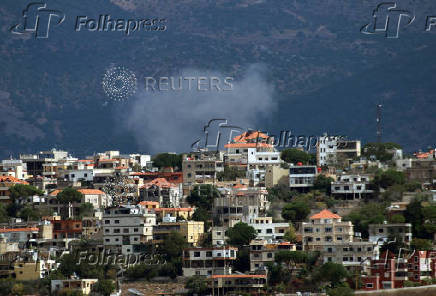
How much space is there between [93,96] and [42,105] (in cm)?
457

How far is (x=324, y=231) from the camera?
286 ft

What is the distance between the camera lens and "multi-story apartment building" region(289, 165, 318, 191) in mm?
99250

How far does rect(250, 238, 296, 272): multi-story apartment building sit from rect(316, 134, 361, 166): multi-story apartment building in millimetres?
20857

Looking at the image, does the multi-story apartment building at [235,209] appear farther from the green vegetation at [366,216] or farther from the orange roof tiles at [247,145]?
the orange roof tiles at [247,145]

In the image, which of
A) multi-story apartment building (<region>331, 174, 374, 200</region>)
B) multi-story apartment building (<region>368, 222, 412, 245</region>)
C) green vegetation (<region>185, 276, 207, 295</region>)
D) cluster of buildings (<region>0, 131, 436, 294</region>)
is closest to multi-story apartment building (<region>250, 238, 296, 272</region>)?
cluster of buildings (<region>0, 131, 436, 294</region>)

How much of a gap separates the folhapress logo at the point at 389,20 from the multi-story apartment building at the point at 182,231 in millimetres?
77900

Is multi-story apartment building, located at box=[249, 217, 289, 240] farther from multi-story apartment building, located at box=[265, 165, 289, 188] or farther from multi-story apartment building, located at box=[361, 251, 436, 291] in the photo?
multi-story apartment building, located at box=[265, 165, 289, 188]

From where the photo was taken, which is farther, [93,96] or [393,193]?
[93,96]

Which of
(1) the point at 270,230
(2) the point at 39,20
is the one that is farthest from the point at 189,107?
(1) the point at 270,230

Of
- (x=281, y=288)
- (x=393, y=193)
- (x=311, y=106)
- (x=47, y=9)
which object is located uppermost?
(x=47, y=9)

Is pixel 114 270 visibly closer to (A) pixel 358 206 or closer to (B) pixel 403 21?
(A) pixel 358 206

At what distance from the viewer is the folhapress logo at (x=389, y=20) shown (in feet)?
549

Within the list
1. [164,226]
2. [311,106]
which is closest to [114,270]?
[164,226]

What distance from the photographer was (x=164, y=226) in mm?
A: 89188
